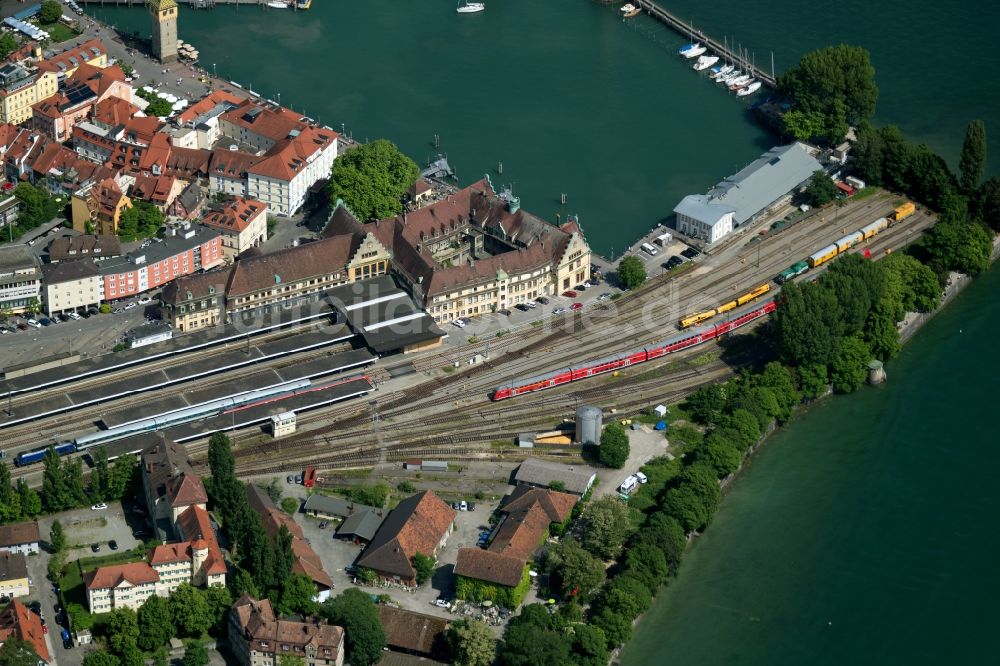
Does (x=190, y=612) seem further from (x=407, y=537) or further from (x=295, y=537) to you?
(x=407, y=537)

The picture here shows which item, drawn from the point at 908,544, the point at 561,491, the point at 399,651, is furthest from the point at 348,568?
the point at 908,544

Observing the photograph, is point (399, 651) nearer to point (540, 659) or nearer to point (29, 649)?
point (540, 659)

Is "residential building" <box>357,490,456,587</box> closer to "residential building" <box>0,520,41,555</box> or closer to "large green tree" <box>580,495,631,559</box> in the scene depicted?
"large green tree" <box>580,495,631,559</box>

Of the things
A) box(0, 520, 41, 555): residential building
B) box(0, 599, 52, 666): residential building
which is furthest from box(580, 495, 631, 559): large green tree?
box(0, 520, 41, 555): residential building

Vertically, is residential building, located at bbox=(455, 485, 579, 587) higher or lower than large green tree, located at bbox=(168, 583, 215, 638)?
higher

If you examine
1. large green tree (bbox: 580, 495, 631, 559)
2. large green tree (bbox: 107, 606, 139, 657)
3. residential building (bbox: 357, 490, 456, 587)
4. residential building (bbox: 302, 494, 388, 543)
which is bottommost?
residential building (bbox: 302, 494, 388, 543)

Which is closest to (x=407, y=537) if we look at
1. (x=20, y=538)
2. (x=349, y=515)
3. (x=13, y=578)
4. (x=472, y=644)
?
(x=349, y=515)

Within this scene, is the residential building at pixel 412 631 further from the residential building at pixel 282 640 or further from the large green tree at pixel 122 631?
the large green tree at pixel 122 631
